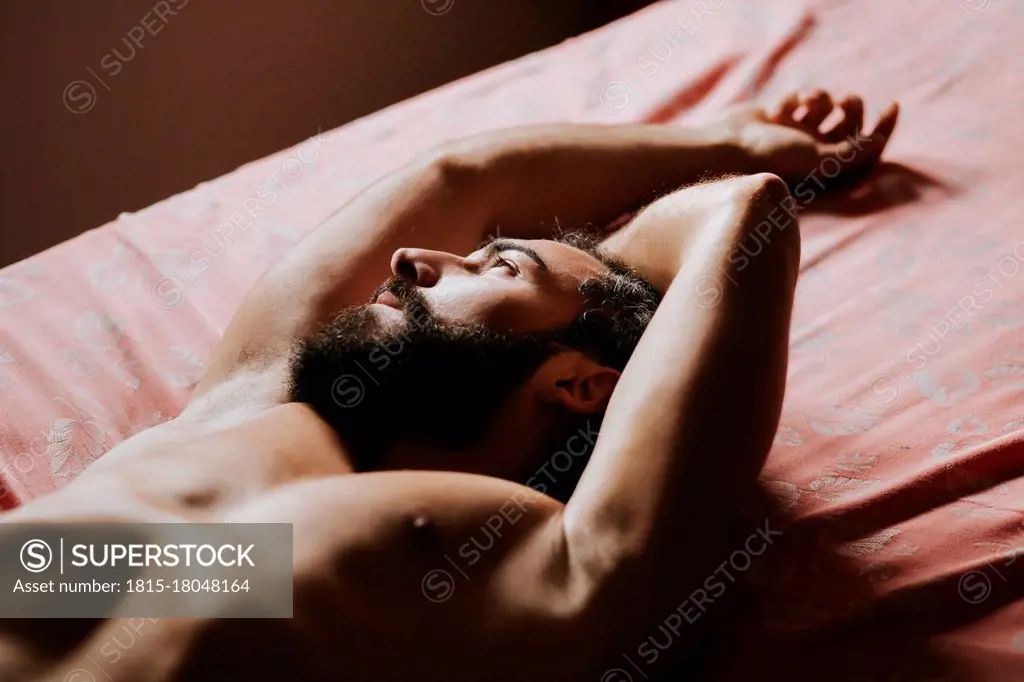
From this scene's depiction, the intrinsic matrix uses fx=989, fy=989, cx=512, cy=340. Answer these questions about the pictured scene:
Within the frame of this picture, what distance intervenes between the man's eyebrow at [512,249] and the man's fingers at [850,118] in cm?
63

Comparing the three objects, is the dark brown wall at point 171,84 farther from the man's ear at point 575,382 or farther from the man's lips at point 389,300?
the man's ear at point 575,382

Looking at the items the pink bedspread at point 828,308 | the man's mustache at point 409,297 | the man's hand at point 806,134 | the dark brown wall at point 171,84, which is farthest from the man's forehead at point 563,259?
the dark brown wall at point 171,84

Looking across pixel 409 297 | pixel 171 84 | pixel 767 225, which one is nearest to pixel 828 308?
pixel 767 225

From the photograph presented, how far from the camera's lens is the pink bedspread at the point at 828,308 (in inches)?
34.5

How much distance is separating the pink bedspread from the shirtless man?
0.10 m

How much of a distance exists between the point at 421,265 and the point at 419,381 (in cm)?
14

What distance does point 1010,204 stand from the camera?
1.33 m

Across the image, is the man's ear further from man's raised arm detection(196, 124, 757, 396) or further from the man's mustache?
man's raised arm detection(196, 124, 757, 396)

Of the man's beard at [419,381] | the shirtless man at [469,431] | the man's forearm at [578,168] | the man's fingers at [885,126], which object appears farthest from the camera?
the man's fingers at [885,126]

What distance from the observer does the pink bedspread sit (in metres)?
0.88

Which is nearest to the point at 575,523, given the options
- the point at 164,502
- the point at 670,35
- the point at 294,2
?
the point at 164,502

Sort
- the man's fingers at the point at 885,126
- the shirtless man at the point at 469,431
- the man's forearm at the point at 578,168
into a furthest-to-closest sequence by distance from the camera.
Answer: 1. the man's fingers at the point at 885,126
2. the man's forearm at the point at 578,168
3. the shirtless man at the point at 469,431

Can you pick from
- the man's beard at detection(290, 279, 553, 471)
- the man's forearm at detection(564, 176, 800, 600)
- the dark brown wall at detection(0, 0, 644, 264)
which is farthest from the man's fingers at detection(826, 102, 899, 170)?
the dark brown wall at detection(0, 0, 644, 264)

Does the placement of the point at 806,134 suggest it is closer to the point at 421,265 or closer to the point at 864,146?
the point at 864,146
